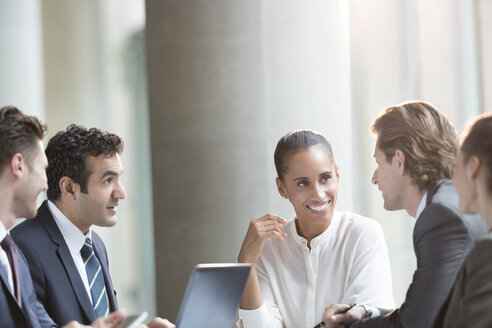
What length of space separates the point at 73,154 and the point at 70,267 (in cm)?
53

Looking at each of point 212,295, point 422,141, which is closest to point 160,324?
point 212,295

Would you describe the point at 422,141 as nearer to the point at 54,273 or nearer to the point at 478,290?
the point at 478,290

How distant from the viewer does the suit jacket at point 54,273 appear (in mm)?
2912

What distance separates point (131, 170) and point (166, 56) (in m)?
6.37

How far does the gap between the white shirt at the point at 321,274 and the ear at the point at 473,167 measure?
997 mm

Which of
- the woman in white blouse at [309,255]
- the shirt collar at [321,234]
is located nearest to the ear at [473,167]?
the woman in white blouse at [309,255]

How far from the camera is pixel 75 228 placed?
310 cm

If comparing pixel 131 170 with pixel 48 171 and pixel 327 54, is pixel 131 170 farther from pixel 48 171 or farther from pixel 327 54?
pixel 48 171

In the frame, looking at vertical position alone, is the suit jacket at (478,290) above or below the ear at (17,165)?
below

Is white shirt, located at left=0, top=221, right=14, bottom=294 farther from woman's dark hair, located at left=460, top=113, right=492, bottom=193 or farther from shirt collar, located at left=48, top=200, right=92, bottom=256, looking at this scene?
woman's dark hair, located at left=460, top=113, right=492, bottom=193

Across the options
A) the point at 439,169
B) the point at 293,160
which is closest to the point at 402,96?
the point at 293,160

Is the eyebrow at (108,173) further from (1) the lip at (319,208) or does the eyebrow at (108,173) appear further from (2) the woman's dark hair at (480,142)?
(2) the woman's dark hair at (480,142)

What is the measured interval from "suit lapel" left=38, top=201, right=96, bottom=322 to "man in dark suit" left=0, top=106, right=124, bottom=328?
0.88 feet

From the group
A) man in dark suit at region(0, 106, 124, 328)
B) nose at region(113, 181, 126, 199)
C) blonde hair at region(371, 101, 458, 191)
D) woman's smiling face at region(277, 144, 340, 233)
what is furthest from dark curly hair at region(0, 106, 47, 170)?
blonde hair at region(371, 101, 458, 191)
